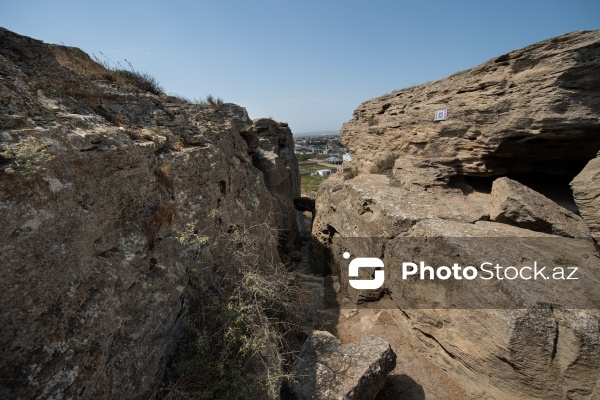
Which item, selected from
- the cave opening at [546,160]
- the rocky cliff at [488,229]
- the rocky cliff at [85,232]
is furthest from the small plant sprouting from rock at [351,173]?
the rocky cliff at [85,232]

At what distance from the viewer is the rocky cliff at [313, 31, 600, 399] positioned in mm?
3586

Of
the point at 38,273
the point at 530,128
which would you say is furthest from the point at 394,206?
the point at 38,273

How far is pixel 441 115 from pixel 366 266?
4.24 meters

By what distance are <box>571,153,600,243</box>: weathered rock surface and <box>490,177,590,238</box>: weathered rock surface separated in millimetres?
727

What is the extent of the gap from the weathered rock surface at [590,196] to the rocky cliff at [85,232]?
5592 mm

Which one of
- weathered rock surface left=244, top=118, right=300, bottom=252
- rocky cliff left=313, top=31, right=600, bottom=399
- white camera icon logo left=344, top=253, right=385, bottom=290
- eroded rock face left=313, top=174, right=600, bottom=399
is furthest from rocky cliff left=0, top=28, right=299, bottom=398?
weathered rock surface left=244, top=118, right=300, bottom=252

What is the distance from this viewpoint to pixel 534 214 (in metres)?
5.00

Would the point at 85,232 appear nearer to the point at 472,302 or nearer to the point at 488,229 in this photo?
the point at 472,302

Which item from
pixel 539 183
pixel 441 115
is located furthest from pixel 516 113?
pixel 539 183

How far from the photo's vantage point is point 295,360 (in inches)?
155

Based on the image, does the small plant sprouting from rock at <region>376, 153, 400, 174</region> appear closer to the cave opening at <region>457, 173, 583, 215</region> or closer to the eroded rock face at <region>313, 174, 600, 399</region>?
the eroded rock face at <region>313, 174, 600, 399</region>

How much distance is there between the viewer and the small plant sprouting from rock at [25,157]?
244cm

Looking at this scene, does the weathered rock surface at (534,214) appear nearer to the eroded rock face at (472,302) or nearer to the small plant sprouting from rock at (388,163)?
the eroded rock face at (472,302)

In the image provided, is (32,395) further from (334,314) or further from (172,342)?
(334,314)
